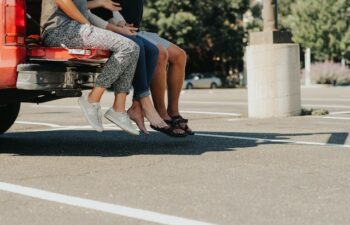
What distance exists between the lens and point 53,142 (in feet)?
24.4

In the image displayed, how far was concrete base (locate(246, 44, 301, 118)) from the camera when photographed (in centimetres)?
1084

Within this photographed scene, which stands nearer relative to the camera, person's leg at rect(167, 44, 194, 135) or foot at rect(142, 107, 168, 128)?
foot at rect(142, 107, 168, 128)

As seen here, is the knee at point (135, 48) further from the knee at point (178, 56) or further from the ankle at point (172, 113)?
the ankle at point (172, 113)

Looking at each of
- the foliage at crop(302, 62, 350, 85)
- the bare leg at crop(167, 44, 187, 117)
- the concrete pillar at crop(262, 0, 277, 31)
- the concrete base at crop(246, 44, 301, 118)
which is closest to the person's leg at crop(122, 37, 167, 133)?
the bare leg at crop(167, 44, 187, 117)

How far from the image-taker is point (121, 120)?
6.23 meters

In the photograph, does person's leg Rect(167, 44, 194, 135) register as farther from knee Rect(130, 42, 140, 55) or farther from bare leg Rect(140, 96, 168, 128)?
knee Rect(130, 42, 140, 55)

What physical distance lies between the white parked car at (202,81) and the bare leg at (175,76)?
1800 inches

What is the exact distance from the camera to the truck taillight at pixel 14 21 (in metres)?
5.68

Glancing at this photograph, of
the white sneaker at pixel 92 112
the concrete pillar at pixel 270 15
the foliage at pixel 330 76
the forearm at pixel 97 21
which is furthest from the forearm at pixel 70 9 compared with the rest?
the foliage at pixel 330 76

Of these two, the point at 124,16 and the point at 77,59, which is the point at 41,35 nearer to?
the point at 77,59

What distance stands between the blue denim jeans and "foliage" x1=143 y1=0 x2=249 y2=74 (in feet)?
131

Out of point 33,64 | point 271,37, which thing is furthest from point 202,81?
point 33,64

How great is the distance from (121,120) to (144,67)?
1.78 ft

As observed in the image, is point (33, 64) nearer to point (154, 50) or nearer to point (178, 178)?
point (154, 50)
